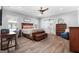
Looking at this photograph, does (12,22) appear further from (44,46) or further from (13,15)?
(44,46)

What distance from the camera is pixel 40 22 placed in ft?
6.95

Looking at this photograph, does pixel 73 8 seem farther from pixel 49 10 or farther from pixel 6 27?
pixel 6 27

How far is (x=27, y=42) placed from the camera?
2041 millimetres

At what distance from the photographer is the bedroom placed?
199 centimetres

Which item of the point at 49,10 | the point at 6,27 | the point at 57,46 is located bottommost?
the point at 57,46

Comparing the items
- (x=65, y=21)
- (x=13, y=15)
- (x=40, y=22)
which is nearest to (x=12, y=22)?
(x=13, y=15)

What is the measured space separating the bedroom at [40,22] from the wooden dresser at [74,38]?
12 cm

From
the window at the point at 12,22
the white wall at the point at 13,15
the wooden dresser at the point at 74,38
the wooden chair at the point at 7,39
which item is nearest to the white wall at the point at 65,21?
the wooden dresser at the point at 74,38

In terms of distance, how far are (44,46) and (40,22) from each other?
1.83ft

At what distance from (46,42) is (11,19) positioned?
3.05 ft

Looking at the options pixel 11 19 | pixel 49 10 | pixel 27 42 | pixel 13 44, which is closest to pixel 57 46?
pixel 27 42

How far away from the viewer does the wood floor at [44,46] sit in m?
2.04

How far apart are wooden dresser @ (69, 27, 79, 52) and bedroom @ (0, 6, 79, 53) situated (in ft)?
0.39

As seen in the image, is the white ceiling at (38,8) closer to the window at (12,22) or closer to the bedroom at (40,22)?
the bedroom at (40,22)
